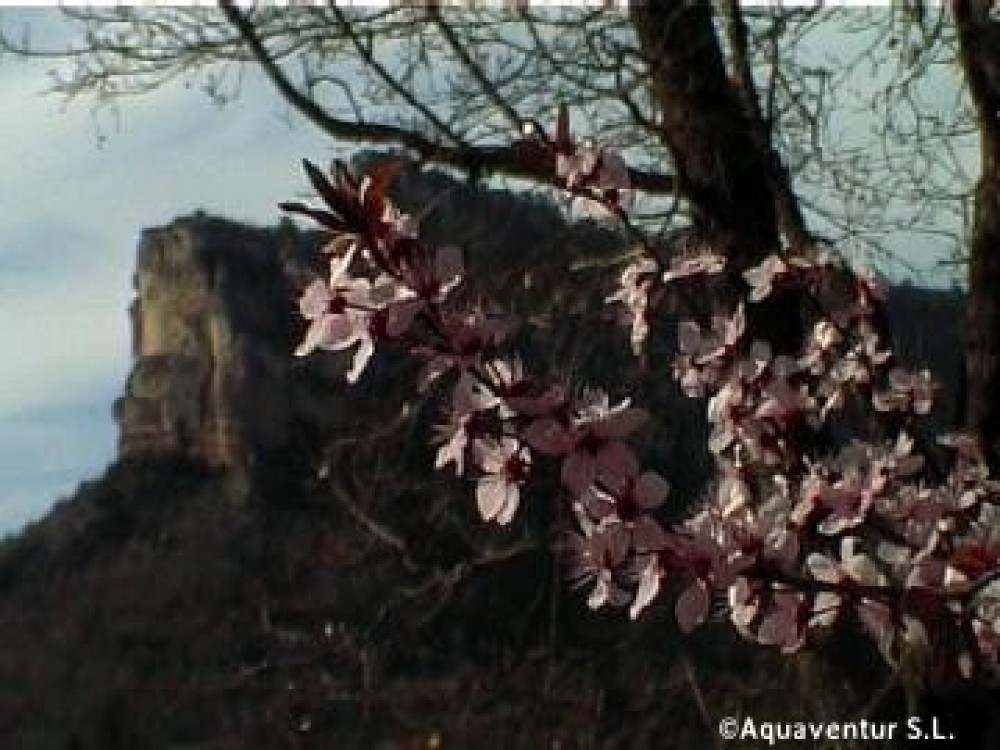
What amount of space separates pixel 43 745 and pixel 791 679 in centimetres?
1754

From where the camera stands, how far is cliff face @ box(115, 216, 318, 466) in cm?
2688

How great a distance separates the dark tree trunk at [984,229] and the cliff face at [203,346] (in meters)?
18.7

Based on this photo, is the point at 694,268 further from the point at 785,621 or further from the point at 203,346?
the point at 203,346

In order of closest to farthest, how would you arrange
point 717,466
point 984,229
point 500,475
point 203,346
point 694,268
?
point 500,475, point 694,268, point 717,466, point 984,229, point 203,346

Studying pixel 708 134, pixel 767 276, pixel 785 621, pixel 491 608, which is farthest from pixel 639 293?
pixel 491 608

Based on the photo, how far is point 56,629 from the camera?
26750mm

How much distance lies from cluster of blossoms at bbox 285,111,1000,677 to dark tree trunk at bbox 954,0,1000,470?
4.11 ft

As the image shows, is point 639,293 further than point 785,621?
Yes

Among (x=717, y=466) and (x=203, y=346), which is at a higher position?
(x=203, y=346)

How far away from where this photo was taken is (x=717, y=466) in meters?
4.09

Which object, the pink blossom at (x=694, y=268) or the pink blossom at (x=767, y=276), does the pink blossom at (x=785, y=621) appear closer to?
the pink blossom at (x=694, y=268)

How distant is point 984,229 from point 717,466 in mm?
1803

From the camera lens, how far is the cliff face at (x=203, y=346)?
26875 mm

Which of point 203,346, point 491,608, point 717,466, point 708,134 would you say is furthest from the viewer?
point 203,346
